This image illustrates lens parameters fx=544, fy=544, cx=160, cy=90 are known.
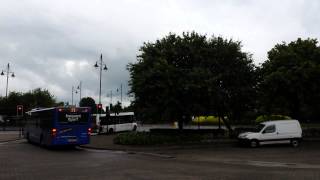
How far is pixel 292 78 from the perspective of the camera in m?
38.8

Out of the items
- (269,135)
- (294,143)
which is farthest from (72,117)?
(294,143)

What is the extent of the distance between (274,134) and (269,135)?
404 mm

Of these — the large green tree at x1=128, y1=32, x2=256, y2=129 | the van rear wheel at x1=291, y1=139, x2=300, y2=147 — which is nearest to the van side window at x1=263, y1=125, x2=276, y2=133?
the van rear wheel at x1=291, y1=139, x2=300, y2=147

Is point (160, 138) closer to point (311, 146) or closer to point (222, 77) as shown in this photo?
point (222, 77)

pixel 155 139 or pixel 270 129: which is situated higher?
pixel 270 129

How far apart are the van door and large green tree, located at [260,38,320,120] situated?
3939mm

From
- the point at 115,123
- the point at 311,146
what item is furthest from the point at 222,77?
the point at 115,123

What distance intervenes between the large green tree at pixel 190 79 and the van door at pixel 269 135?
2925 millimetres

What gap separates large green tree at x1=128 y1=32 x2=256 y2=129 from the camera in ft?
117

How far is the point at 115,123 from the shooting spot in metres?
62.3

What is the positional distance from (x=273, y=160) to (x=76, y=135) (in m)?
13.5

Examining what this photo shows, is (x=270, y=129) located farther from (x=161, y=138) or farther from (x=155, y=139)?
(x=155, y=139)

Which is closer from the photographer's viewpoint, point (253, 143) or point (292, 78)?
point (253, 143)

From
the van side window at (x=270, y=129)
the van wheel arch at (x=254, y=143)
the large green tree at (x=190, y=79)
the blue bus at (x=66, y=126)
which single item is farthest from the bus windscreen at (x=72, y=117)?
the van side window at (x=270, y=129)
